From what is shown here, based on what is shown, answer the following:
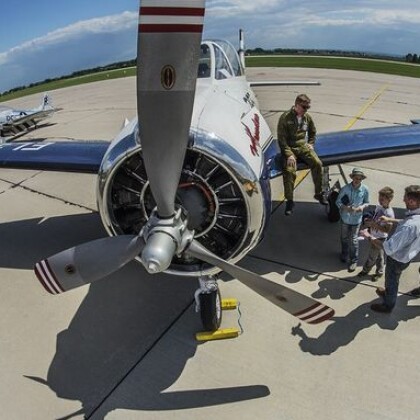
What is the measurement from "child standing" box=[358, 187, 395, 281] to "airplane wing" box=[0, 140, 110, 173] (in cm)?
433

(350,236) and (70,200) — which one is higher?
(350,236)

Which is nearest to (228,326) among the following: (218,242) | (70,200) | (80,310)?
(218,242)

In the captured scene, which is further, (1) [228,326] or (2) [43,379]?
(1) [228,326]

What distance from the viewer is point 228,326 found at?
15.9 feet

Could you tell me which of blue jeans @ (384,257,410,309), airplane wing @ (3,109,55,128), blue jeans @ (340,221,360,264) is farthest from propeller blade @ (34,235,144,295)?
airplane wing @ (3,109,55,128)

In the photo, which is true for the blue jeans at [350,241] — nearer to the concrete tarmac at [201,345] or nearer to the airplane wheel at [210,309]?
the concrete tarmac at [201,345]

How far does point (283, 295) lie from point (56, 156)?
5.27 meters

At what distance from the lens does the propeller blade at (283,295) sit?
352 cm

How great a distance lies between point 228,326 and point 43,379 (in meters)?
2.06

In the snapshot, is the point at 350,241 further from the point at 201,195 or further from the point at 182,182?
the point at 182,182

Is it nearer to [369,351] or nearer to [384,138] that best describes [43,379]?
[369,351]

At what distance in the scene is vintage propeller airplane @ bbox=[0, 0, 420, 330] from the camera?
280 centimetres

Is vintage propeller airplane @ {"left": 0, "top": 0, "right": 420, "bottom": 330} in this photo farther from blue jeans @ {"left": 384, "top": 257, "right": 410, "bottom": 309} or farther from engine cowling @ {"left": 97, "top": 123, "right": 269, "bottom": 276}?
blue jeans @ {"left": 384, "top": 257, "right": 410, "bottom": 309}

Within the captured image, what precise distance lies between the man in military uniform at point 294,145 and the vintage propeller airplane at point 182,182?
12.8 inches
